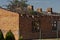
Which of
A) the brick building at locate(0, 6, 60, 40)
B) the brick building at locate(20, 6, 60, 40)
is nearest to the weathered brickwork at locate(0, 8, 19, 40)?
the brick building at locate(0, 6, 60, 40)

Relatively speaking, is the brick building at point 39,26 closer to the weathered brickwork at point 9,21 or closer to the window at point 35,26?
the window at point 35,26

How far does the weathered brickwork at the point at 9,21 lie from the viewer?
108ft

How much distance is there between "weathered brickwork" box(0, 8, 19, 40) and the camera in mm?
32844

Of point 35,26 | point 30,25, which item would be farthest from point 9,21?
point 35,26

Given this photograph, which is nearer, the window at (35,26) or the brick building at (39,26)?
the brick building at (39,26)

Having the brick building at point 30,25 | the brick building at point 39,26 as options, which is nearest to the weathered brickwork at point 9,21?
the brick building at point 30,25

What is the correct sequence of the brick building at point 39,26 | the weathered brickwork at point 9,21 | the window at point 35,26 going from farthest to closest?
the window at point 35,26 → the brick building at point 39,26 → the weathered brickwork at point 9,21

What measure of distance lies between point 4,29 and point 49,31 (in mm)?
6595

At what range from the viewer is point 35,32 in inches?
1352

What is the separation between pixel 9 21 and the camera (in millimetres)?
33562

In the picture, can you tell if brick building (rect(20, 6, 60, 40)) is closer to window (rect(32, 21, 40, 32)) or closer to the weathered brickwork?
window (rect(32, 21, 40, 32))

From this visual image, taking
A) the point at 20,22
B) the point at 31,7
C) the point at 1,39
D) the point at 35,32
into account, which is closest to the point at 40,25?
the point at 35,32

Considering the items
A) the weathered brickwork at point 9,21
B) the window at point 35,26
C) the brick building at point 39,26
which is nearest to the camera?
the weathered brickwork at point 9,21

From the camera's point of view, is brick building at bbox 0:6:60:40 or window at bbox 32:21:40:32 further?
window at bbox 32:21:40:32
